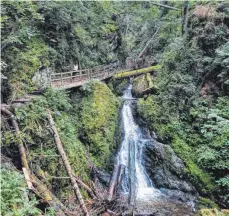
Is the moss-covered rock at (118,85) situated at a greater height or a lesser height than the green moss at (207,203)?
greater

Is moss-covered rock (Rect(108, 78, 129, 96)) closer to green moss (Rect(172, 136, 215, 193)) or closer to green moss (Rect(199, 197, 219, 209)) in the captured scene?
green moss (Rect(172, 136, 215, 193))

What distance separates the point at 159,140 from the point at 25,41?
9645 mm

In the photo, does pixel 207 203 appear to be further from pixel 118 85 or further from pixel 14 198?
pixel 118 85

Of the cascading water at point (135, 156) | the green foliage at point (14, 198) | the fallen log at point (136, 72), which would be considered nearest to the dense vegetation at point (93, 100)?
the green foliage at point (14, 198)

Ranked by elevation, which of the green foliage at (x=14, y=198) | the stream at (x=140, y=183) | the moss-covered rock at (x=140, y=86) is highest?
the moss-covered rock at (x=140, y=86)

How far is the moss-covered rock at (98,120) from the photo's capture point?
14.0 m

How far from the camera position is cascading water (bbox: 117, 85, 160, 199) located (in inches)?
528

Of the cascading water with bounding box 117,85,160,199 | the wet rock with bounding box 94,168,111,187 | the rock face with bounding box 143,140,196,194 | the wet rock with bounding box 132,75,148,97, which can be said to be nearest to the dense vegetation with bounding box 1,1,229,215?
the wet rock with bounding box 132,75,148,97

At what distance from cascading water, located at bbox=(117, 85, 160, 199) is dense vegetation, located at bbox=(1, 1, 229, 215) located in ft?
2.87

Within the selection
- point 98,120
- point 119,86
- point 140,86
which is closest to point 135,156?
point 98,120

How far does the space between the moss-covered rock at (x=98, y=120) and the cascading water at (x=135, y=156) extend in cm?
101

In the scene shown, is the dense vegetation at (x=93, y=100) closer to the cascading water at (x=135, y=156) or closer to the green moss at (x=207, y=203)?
the green moss at (x=207, y=203)

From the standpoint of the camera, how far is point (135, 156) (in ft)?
50.6

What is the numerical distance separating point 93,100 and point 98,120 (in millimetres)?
1522
